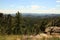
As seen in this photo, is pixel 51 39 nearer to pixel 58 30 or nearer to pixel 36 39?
pixel 36 39

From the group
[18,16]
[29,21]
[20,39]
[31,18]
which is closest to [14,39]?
[20,39]

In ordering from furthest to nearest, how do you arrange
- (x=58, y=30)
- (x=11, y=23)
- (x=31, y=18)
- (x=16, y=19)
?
(x=11, y=23)
(x=16, y=19)
(x=31, y=18)
(x=58, y=30)

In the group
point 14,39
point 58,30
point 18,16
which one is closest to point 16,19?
point 18,16

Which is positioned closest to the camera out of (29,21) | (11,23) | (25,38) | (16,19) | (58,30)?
(25,38)

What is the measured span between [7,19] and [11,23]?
2.01 meters

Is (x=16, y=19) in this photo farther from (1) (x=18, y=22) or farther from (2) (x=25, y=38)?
(2) (x=25, y=38)

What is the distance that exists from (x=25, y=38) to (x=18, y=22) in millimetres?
39832

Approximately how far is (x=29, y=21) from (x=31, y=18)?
3073 mm

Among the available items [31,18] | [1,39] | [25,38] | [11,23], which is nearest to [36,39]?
[25,38]

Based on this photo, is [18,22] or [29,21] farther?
[18,22]

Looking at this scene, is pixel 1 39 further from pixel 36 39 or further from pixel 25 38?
pixel 36 39

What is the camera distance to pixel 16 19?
47.6 meters

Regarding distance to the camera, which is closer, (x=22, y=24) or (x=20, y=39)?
(x=20, y=39)

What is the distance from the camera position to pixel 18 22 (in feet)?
155
